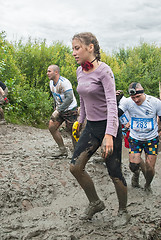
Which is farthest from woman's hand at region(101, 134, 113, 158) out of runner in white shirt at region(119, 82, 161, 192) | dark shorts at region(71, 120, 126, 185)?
runner in white shirt at region(119, 82, 161, 192)

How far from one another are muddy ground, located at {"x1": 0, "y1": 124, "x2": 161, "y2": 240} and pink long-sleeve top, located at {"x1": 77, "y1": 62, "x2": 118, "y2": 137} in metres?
1.28

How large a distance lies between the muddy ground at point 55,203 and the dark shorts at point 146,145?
765mm

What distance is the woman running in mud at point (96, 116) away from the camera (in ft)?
8.93

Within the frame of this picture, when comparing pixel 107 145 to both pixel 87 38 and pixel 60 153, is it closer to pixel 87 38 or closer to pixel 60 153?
pixel 87 38

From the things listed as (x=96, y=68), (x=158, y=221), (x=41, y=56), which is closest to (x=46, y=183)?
(x=158, y=221)

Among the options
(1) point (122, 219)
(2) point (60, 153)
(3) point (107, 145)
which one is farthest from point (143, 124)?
(2) point (60, 153)

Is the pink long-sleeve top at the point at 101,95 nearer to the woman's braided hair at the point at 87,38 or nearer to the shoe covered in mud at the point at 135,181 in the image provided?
the woman's braided hair at the point at 87,38

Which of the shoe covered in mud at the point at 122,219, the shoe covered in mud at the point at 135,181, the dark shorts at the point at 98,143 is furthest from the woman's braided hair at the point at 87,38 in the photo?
the shoe covered in mud at the point at 135,181

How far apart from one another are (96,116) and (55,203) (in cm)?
192

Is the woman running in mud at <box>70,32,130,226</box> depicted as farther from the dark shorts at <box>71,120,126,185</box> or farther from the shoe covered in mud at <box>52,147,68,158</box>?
the shoe covered in mud at <box>52,147,68,158</box>

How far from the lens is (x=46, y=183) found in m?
4.64

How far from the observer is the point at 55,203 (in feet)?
13.6

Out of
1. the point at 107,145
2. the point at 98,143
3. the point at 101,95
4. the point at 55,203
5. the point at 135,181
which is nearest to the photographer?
the point at 107,145

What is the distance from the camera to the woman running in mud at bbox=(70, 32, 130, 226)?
2.72m
